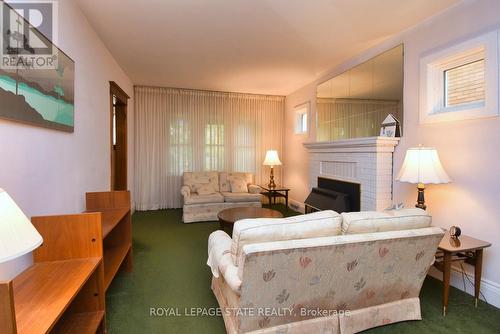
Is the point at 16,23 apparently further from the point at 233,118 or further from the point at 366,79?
the point at 233,118

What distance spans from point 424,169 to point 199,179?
3.92 meters

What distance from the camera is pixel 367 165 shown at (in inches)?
129

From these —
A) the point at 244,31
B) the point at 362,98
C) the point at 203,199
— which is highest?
the point at 244,31

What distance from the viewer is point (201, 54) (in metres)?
3.59

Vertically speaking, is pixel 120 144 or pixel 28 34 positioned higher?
pixel 28 34

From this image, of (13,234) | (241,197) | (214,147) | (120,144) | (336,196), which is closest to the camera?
(13,234)

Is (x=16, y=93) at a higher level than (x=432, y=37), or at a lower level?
lower

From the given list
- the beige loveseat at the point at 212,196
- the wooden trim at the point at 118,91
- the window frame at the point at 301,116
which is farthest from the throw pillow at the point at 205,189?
the window frame at the point at 301,116

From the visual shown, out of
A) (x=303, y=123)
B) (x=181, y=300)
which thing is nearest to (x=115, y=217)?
(x=181, y=300)

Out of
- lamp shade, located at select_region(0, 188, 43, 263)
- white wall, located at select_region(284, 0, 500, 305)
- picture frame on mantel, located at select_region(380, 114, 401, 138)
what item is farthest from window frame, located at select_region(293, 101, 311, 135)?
lamp shade, located at select_region(0, 188, 43, 263)

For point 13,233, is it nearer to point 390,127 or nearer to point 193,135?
point 390,127

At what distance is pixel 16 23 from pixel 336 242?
224cm

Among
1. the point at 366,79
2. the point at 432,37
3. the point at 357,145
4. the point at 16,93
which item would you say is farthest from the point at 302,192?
the point at 16,93

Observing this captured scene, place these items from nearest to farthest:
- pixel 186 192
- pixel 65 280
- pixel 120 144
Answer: pixel 65 280, pixel 120 144, pixel 186 192
